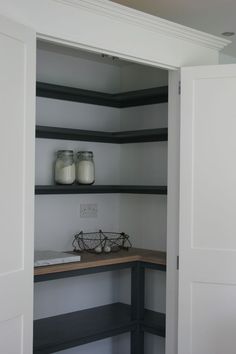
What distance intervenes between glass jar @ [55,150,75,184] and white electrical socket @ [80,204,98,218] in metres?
0.36

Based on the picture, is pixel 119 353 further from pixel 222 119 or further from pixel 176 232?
pixel 222 119

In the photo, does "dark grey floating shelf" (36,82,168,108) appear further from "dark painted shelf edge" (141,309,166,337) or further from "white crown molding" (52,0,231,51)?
"dark painted shelf edge" (141,309,166,337)

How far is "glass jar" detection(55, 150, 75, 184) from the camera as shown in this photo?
3701 mm

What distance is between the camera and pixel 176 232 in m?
3.36

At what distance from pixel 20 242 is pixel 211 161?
137 centimetres

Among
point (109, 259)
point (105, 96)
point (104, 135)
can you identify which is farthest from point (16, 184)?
point (105, 96)

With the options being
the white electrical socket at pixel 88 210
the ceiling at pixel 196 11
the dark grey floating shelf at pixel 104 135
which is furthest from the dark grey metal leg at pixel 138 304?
the ceiling at pixel 196 11

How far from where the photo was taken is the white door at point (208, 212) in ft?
10.3

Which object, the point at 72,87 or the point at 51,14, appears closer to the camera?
the point at 51,14

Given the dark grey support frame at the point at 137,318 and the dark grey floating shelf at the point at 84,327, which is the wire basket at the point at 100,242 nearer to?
the dark grey support frame at the point at 137,318

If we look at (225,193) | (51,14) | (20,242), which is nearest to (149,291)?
(225,193)

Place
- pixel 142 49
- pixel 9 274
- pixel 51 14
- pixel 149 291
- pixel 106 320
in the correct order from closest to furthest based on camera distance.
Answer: pixel 9 274 → pixel 51 14 → pixel 142 49 → pixel 106 320 → pixel 149 291

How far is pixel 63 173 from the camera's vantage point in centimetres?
370

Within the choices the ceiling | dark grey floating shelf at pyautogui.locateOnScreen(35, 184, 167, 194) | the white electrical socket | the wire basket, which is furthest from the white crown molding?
the wire basket
